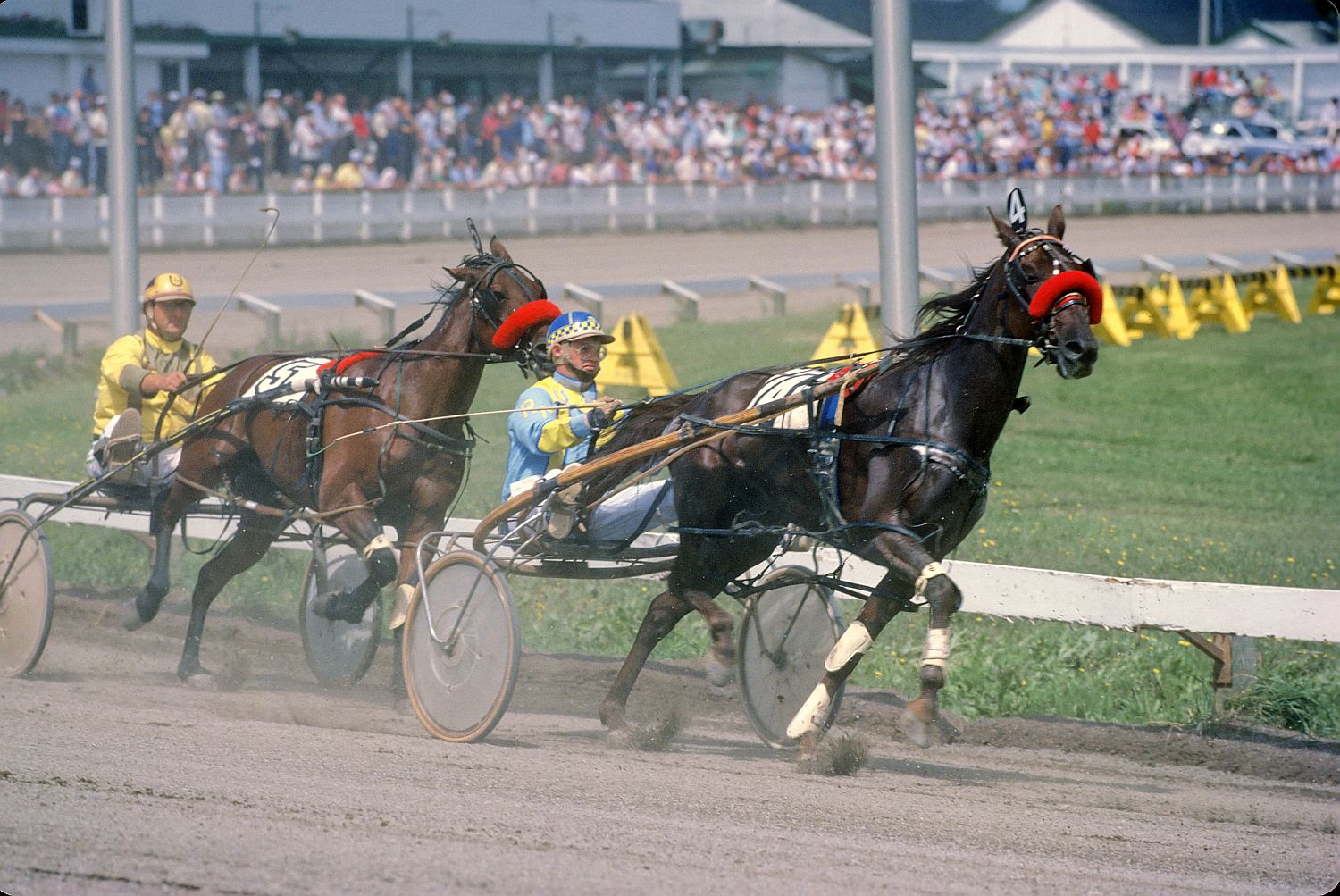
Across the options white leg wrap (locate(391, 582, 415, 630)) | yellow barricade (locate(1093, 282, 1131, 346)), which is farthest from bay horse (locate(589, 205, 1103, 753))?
yellow barricade (locate(1093, 282, 1131, 346))

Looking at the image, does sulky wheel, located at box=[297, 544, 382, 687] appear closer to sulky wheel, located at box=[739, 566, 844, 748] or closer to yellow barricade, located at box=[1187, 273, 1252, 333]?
sulky wheel, located at box=[739, 566, 844, 748]

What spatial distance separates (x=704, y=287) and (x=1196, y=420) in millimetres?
7817

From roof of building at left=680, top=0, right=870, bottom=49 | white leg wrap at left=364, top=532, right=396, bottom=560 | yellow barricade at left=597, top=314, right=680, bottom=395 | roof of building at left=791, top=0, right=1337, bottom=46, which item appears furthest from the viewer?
roof of building at left=791, top=0, right=1337, bottom=46

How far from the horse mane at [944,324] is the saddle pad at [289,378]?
2996 mm

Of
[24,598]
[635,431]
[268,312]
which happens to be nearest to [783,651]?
[635,431]

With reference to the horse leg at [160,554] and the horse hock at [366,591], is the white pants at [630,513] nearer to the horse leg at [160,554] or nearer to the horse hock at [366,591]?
the horse hock at [366,591]

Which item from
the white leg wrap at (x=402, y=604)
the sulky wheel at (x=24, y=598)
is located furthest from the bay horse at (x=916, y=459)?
the sulky wheel at (x=24, y=598)

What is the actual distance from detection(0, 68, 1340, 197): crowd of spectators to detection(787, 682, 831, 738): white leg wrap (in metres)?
16.7

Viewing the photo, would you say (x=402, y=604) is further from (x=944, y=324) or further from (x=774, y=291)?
(x=774, y=291)

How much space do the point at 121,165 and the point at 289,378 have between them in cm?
402

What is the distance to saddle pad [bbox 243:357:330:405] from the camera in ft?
26.2

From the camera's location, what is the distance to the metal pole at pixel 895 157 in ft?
28.5

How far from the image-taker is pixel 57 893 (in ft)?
14.2

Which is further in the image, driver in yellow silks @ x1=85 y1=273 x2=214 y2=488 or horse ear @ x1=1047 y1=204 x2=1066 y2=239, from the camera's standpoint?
driver in yellow silks @ x1=85 y1=273 x2=214 y2=488
